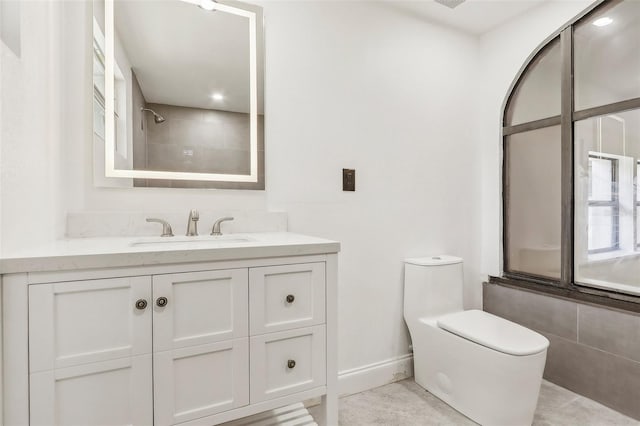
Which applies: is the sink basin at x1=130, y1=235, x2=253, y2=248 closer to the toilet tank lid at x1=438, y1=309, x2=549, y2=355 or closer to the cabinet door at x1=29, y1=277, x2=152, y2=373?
the cabinet door at x1=29, y1=277, x2=152, y2=373

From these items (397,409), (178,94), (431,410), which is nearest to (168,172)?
(178,94)

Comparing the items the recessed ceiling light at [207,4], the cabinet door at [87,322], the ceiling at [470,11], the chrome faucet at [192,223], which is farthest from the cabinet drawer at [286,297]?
the ceiling at [470,11]

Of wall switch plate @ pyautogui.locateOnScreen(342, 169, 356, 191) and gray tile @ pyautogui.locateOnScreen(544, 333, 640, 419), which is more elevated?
wall switch plate @ pyautogui.locateOnScreen(342, 169, 356, 191)

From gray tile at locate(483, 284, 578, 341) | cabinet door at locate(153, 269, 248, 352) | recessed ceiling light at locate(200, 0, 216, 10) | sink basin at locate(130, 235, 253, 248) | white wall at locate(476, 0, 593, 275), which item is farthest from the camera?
white wall at locate(476, 0, 593, 275)

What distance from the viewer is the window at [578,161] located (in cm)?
176

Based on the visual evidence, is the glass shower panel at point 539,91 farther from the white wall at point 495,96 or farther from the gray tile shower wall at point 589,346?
the gray tile shower wall at point 589,346

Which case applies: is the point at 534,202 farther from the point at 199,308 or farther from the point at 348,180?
the point at 199,308

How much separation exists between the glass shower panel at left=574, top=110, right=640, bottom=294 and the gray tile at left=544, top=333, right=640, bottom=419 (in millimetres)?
365

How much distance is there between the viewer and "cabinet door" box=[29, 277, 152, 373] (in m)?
0.89

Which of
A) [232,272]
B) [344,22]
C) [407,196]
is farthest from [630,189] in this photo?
[232,272]

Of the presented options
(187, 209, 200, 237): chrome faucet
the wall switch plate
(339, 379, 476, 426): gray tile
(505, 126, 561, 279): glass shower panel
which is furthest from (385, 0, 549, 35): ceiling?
(339, 379, 476, 426): gray tile

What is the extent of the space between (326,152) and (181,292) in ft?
3.61

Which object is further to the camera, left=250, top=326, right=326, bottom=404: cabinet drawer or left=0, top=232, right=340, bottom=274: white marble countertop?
left=250, top=326, right=326, bottom=404: cabinet drawer

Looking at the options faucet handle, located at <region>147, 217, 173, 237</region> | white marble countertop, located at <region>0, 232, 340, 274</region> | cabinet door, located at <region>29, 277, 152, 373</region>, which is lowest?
cabinet door, located at <region>29, 277, 152, 373</region>
